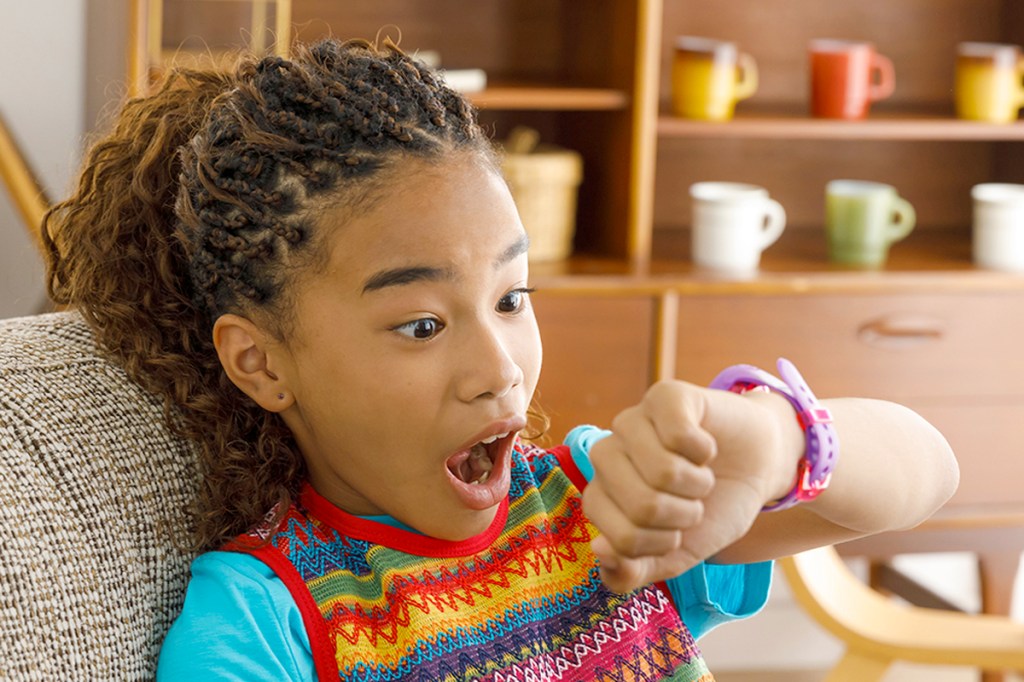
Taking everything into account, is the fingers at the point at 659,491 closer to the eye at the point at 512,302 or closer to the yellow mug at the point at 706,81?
the eye at the point at 512,302

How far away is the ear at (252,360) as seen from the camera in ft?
3.15

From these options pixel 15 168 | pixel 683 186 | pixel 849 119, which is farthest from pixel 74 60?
pixel 849 119

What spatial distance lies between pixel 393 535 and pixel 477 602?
80 millimetres

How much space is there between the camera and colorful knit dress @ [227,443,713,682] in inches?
36.4

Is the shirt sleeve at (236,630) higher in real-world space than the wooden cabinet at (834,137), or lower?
lower

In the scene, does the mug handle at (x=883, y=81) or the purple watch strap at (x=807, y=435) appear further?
the mug handle at (x=883, y=81)

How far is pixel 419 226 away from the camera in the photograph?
2.94 feet

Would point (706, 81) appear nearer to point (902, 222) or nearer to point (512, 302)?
point (902, 222)

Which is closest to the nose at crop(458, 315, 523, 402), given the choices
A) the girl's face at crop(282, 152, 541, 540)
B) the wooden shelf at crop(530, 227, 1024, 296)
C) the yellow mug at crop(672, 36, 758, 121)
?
the girl's face at crop(282, 152, 541, 540)

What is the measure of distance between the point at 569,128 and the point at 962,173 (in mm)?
873

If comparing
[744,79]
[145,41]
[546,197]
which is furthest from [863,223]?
[145,41]

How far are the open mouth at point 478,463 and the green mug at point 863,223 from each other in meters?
1.47

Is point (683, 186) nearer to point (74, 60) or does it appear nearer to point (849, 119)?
point (849, 119)

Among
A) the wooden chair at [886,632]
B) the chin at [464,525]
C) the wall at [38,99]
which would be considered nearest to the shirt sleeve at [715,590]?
the chin at [464,525]
